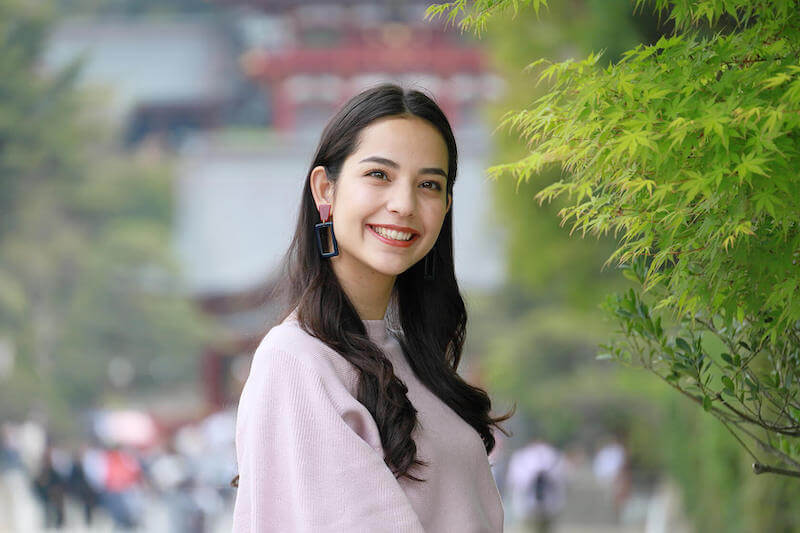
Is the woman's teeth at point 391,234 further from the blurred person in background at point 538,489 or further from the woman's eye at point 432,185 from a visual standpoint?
the blurred person in background at point 538,489

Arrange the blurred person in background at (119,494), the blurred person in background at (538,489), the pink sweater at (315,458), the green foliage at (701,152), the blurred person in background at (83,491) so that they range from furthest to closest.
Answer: the blurred person in background at (83,491), the blurred person in background at (119,494), the blurred person in background at (538,489), the pink sweater at (315,458), the green foliage at (701,152)

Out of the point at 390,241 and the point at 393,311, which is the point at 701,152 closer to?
the point at 390,241

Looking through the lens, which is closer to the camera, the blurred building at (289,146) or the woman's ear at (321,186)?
the woman's ear at (321,186)

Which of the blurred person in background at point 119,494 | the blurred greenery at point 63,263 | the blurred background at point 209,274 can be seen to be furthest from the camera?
the blurred greenery at point 63,263

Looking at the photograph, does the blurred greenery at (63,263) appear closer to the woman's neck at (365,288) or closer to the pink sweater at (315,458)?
the woman's neck at (365,288)

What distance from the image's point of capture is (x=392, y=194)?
169cm

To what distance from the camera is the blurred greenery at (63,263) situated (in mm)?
17422

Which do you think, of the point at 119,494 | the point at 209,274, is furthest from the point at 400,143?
the point at 209,274

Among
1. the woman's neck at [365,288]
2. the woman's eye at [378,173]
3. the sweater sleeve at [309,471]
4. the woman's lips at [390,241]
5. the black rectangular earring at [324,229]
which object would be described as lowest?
the sweater sleeve at [309,471]

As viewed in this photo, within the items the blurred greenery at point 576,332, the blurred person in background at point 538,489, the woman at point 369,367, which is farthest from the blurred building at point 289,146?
the woman at point 369,367

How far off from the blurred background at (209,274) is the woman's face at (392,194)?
6.97m

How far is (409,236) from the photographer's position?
1.71m

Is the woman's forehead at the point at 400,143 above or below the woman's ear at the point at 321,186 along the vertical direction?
above

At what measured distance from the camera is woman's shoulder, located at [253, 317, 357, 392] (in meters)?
1.62
